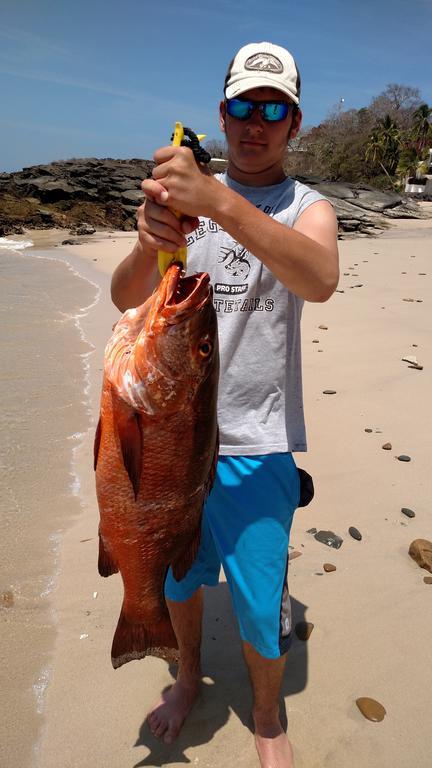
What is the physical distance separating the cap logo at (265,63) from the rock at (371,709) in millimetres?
2899

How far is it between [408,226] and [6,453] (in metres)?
27.6

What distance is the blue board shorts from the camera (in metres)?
2.45

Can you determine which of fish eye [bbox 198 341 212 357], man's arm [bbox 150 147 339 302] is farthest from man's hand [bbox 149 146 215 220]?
fish eye [bbox 198 341 212 357]

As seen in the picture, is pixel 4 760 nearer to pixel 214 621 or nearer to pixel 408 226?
pixel 214 621

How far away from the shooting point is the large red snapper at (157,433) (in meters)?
1.86

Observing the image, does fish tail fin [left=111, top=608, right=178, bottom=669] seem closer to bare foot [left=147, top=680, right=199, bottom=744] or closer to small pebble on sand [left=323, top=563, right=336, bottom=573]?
bare foot [left=147, top=680, right=199, bottom=744]

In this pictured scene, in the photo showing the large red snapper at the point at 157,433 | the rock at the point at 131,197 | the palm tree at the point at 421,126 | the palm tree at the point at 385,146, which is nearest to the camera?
the large red snapper at the point at 157,433

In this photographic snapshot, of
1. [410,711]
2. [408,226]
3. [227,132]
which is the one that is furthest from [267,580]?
[408,226]

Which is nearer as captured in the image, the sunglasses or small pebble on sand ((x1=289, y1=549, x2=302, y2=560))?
the sunglasses

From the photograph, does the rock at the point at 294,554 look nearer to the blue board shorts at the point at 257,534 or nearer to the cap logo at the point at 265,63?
the blue board shorts at the point at 257,534

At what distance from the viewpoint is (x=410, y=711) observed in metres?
2.82

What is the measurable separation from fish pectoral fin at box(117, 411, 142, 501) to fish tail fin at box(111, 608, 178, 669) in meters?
0.68

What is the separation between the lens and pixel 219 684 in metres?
3.06

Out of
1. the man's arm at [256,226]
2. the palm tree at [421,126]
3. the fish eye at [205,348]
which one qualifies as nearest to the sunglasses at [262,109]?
the man's arm at [256,226]
